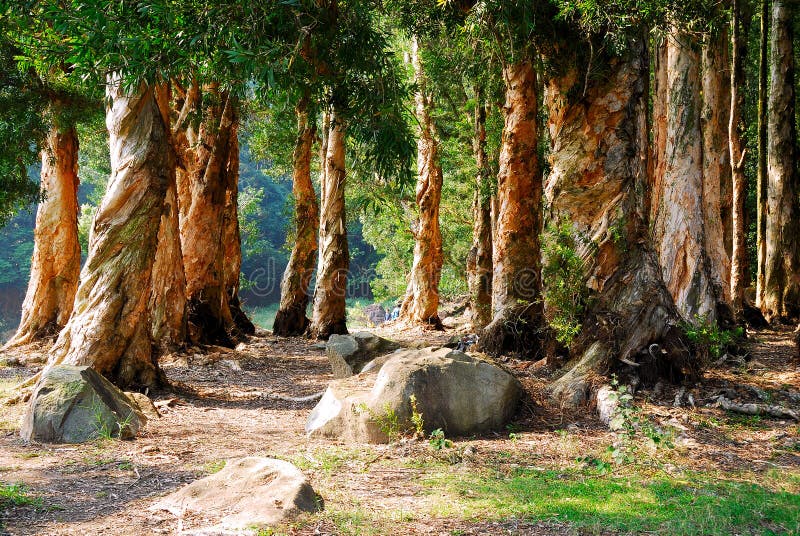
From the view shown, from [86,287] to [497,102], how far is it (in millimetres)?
10813

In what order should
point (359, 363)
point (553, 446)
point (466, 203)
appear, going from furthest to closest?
point (466, 203)
point (359, 363)
point (553, 446)

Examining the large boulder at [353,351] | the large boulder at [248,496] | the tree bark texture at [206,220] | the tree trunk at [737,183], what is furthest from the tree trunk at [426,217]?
the large boulder at [248,496]

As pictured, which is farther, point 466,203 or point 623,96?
point 466,203

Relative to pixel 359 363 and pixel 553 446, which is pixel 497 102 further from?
pixel 553 446

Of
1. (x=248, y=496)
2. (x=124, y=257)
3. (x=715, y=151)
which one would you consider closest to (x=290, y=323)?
(x=124, y=257)

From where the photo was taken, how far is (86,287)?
27.8 feet

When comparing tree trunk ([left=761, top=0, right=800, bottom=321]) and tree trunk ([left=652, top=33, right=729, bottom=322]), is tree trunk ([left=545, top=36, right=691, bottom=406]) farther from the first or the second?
tree trunk ([left=761, top=0, right=800, bottom=321])

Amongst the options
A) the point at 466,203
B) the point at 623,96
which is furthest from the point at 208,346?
the point at 466,203

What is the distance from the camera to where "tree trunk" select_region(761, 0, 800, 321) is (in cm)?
1591

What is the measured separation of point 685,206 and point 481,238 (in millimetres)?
6408

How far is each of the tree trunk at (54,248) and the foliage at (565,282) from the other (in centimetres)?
1164

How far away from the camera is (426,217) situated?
20.0m

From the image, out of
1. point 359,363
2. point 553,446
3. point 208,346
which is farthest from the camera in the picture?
point 208,346

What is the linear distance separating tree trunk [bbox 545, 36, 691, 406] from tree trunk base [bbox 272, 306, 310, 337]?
11.7 m
